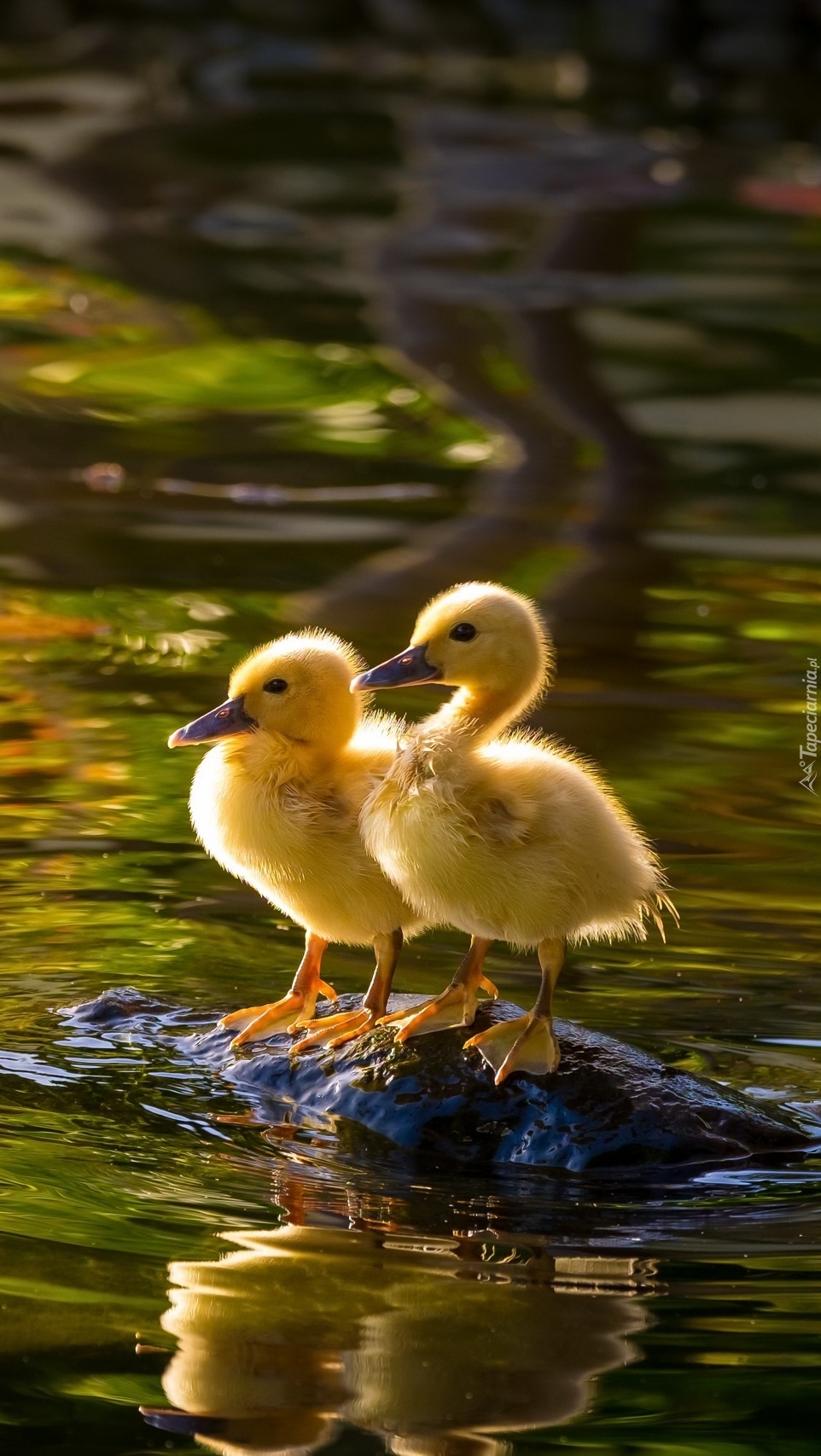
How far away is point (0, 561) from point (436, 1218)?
5262mm

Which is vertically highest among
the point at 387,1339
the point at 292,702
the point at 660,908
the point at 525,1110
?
the point at 292,702

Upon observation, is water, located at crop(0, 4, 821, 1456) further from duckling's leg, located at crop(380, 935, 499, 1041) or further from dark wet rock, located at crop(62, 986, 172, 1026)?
duckling's leg, located at crop(380, 935, 499, 1041)

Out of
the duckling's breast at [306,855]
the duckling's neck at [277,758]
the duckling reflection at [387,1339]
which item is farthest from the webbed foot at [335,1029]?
the duckling reflection at [387,1339]

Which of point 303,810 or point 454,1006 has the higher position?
point 303,810

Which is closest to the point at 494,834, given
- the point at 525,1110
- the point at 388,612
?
the point at 525,1110

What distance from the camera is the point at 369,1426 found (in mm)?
2898

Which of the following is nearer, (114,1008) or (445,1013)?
(445,1013)

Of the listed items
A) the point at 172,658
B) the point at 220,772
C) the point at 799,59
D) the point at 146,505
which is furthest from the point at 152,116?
the point at 220,772

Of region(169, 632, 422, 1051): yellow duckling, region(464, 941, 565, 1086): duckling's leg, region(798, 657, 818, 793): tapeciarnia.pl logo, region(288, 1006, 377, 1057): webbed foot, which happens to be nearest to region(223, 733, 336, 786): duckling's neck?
region(169, 632, 422, 1051): yellow duckling

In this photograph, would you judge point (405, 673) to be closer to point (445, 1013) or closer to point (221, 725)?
point (221, 725)

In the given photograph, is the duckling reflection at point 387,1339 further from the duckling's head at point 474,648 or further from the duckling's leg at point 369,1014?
the duckling's head at point 474,648

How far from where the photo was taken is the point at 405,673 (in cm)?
413

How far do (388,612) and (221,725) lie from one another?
3.57 metres

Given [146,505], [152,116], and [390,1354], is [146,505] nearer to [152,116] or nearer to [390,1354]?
[390,1354]
